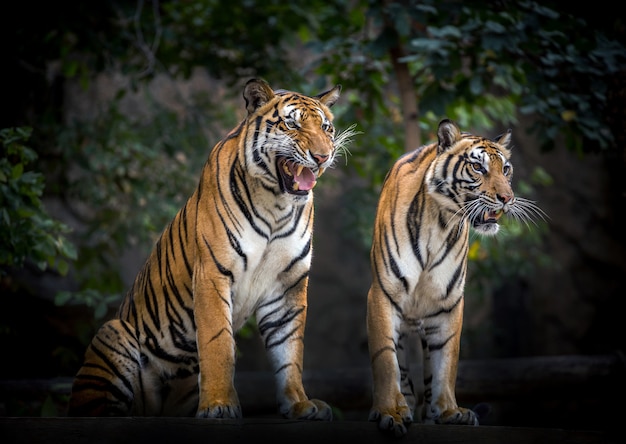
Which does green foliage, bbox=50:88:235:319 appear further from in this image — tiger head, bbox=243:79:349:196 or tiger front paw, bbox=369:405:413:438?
tiger front paw, bbox=369:405:413:438

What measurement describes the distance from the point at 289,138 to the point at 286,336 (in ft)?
2.83

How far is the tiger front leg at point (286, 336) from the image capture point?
351cm

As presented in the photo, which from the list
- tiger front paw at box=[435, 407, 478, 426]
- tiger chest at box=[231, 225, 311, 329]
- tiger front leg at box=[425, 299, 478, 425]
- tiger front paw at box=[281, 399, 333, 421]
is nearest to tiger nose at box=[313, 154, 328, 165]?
tiger chest at box=[231, 225, 311, 329]

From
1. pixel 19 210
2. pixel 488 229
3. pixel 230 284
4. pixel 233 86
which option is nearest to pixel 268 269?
pixel 230 284

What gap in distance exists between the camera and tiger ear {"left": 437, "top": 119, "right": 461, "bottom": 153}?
3584mm

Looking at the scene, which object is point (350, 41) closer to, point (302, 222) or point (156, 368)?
point (302, 222)

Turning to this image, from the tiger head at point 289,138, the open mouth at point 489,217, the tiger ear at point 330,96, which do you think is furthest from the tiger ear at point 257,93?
the open mouth at point 489,217

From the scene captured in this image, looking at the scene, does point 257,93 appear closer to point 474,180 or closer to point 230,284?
point 230,284

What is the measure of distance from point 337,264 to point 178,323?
625cm

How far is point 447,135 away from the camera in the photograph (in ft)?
11.8

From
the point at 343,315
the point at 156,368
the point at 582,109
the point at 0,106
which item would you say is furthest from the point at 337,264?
the point at 156,368

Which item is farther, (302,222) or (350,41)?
(350,41)

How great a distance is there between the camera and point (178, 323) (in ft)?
12.3

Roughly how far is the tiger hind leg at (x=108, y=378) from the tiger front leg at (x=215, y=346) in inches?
17.6
